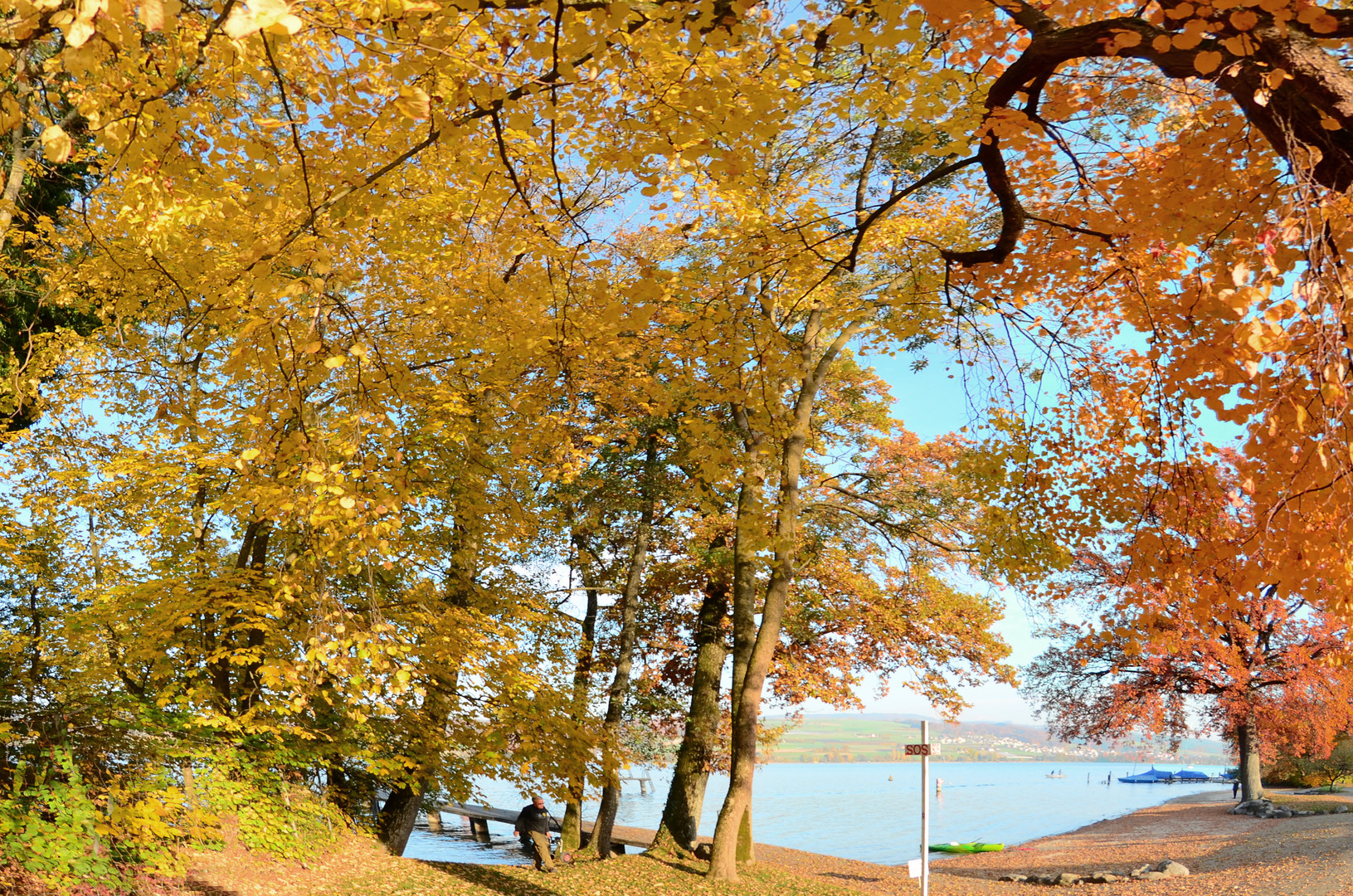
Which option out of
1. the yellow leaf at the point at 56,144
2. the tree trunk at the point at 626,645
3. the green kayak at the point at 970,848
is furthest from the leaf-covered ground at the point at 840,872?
the yellow leaf at the point at 56,144

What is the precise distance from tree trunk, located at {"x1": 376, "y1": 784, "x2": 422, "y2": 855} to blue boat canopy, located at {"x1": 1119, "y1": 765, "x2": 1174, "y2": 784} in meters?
61.6

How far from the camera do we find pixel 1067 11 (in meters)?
4.34

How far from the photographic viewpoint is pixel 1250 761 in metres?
20.9

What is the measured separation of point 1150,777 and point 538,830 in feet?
218

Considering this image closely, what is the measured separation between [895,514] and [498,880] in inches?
301

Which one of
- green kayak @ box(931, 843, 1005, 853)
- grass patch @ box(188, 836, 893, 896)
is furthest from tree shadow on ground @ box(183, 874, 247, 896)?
green kayak @ box(931, 843, 1005, 853)

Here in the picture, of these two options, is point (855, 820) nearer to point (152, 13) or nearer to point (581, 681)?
point (581, 681)

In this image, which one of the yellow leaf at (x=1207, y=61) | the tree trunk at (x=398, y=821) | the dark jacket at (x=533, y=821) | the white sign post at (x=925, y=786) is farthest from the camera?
the dark jacket at (x=533, y=821)

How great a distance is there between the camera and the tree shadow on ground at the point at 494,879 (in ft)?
31.6

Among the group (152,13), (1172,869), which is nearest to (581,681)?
(1172,869)

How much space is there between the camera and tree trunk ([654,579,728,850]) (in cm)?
1259

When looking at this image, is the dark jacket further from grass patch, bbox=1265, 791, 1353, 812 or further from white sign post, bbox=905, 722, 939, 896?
grass patch, bbox=1265, 791, 1353, 812

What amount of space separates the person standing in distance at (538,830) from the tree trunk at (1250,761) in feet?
59.2

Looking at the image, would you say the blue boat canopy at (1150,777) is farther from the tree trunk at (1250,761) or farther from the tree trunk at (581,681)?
the tree trunk at (581,681)
